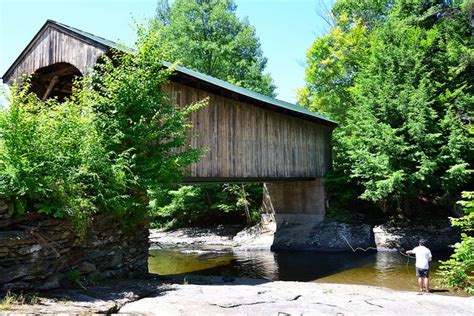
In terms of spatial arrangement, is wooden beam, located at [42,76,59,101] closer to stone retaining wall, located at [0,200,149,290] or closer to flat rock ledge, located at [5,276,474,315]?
stone retaining wall, located at [0,200,149,290]

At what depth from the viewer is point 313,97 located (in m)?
26.7

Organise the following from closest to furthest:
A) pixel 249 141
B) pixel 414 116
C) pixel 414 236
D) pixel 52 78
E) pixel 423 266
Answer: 1. pixel 423 266
2. pixel 52 78
3. pixel 249 141
4. pixel 414 116
5. pixel 414 236

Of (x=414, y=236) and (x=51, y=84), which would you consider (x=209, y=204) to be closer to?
(x=414, y=236)

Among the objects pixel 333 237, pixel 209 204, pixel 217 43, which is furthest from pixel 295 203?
pixel 217 43

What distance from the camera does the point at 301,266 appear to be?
13852 millimetres

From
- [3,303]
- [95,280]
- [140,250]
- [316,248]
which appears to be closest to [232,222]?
[316,248]

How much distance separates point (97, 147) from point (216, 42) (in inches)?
875

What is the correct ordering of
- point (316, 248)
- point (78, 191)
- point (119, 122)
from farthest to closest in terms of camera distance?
1. point (316, 248)
2. point (119, 122)
3. point (78, 191)

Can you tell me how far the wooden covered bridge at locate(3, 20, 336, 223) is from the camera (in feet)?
36.8

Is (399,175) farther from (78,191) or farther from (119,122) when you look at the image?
(78,191)

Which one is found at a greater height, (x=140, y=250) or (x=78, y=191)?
(x=78, y=191)

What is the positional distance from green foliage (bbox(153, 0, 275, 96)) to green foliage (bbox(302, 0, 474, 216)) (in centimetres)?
1105

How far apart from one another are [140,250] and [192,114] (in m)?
4.55

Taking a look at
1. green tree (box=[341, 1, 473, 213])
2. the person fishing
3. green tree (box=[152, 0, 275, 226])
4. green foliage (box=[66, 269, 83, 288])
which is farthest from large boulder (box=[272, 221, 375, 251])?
green foliage (box=[66, 269, 83, 288])
